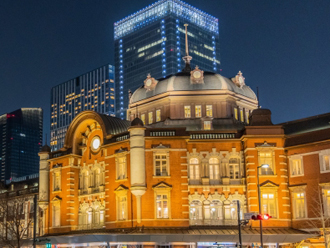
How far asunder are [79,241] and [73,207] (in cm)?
971

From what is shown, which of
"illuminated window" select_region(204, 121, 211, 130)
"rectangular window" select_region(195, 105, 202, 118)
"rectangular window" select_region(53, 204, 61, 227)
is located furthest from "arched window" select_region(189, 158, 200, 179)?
"rectangular window" select_region(53, 204, 61, 227)

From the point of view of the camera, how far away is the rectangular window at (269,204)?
5178 cm

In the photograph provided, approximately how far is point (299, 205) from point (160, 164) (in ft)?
46.1

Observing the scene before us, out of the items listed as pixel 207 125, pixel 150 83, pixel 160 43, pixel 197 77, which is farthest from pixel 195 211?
pixel 160 43

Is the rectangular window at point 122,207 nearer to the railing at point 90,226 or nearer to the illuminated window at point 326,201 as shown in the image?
the railing at point 90,226

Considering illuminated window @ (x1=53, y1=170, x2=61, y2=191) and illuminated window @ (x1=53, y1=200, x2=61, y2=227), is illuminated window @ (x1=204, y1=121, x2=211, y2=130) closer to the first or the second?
illuminated window @ (x1=53, y1=170, x2=61, y2=191)

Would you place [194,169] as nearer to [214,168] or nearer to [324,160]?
[214,168]

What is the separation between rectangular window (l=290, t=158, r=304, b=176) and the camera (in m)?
52.8

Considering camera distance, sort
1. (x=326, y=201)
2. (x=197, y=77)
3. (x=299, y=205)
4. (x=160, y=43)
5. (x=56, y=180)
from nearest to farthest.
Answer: (x=326, y=201), (x=299, y=205), (x=197, y=77), (x=56, y=180), (x=160, y=43)

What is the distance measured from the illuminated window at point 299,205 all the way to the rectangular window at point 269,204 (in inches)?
81.8

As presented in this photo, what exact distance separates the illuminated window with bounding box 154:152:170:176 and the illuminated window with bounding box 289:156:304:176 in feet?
40.5

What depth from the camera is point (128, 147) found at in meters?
55.0

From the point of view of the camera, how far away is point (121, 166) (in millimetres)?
55938

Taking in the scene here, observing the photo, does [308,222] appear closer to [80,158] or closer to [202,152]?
[202,152]
